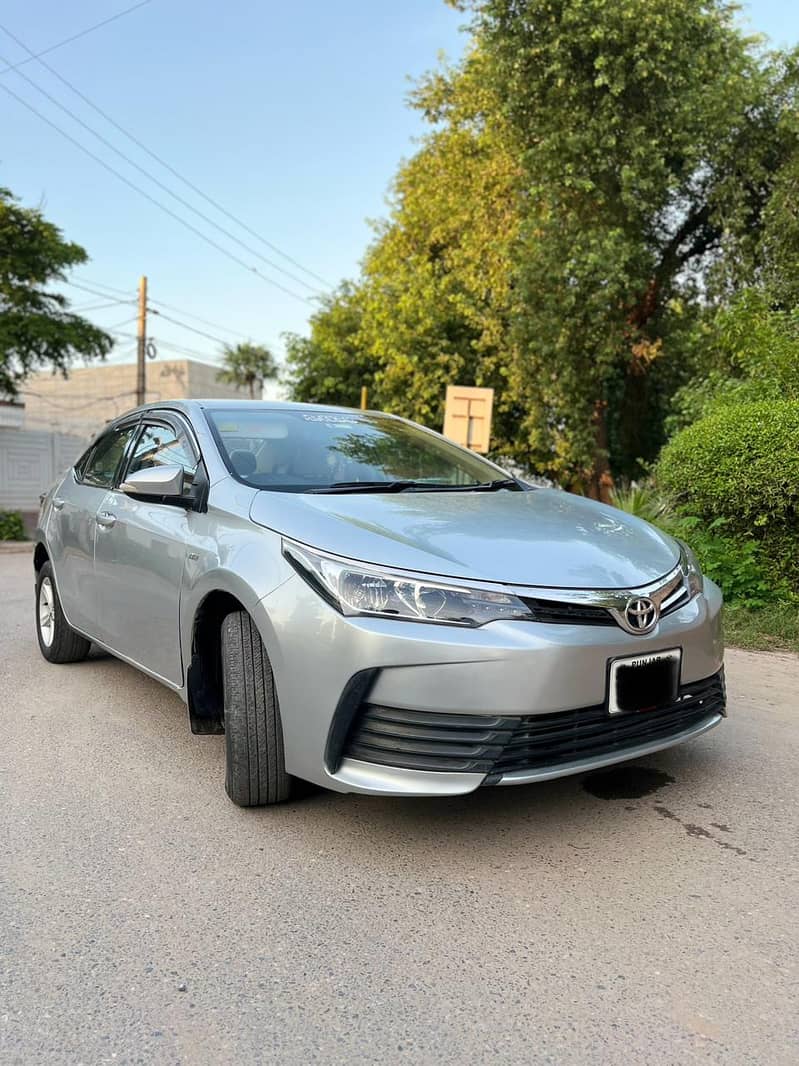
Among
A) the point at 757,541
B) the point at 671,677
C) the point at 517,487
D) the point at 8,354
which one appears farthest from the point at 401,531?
the point at 8,354

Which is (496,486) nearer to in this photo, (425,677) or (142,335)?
(425,677)

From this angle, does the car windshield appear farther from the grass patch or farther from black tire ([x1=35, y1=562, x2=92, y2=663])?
the grass patch

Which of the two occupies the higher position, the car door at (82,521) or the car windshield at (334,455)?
the car windshield at (334,455)

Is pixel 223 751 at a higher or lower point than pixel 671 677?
lower

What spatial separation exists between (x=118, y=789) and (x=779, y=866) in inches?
93.6

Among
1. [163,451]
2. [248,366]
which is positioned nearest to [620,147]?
[163,451]

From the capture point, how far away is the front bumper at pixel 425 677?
101 inches

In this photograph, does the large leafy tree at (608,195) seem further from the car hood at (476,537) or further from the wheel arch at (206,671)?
the wheel arch at (206,671)

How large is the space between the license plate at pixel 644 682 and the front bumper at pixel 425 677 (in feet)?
0.13

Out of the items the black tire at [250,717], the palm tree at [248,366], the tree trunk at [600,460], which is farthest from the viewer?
the palm tree at [248,366]

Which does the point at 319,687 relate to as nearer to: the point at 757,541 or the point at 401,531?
the point at 401,531

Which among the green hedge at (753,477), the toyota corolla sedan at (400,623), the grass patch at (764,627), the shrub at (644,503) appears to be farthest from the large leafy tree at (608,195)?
the toyota corolla sedan at (400,623)

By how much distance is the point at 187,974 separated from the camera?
221cm

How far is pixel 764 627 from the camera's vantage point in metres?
6.40
